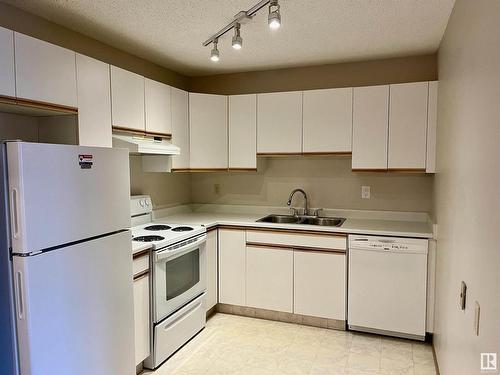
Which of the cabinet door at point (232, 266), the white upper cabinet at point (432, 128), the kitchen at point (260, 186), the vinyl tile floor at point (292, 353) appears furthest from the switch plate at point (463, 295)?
the cabinet door at point (232, 266)

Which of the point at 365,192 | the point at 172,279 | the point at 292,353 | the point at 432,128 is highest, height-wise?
the point at 432,128

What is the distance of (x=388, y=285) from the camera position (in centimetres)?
303

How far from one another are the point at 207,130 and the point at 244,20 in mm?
1408

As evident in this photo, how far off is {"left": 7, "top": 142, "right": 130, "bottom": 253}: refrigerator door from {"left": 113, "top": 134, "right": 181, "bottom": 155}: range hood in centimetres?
51

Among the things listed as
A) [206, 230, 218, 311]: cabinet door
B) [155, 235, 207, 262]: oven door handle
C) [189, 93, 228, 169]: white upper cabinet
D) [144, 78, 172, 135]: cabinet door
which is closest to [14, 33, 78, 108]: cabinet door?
[144, 78, 172, 135]: cabinet door

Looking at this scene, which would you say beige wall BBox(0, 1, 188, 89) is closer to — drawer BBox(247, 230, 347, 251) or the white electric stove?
the white electric stove

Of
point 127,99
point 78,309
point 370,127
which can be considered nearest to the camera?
point 78,309

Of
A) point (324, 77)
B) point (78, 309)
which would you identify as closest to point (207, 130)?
point (324, 77)

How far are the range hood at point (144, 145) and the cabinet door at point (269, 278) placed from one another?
1185mm

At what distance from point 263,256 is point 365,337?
1124 mm

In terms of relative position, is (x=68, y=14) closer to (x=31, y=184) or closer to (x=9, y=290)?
(x=31, y=184)

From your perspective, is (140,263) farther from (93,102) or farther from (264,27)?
(264,27)

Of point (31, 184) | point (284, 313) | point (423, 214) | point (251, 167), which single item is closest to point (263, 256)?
point (284, 313)

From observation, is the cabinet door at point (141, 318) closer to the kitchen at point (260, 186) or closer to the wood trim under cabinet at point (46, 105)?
the kitchen at point (260, 186)
